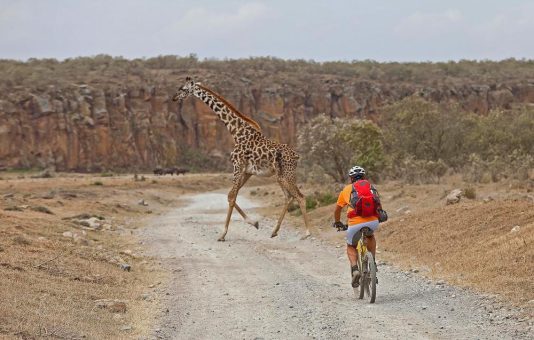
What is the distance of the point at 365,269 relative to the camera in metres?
11.7

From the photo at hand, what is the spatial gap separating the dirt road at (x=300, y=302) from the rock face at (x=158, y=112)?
58817 mm

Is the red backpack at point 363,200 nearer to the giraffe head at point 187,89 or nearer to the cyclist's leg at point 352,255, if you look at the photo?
the cyclist's leg at point 352,255

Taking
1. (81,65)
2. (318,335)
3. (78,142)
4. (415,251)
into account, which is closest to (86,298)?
(318,335)

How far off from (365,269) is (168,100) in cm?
Result: 7489

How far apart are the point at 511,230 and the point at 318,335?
25.1 feet

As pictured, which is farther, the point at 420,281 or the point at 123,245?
the point at 123,245

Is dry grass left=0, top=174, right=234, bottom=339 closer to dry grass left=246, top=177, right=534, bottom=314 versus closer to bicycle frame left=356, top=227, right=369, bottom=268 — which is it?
bicycle frame left=356, top=227, right=369, bottom=268

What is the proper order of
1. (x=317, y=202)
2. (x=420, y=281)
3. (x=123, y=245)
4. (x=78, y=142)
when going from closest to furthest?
(x=420, y=281) < (x=123, y=245) < (x=317, y=202) < (x=78, y=142)

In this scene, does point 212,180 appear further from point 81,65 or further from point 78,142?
point 81,65

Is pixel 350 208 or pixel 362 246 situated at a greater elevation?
pixel 350 208

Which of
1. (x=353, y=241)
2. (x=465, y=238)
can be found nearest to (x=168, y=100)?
(x=465, y=238)

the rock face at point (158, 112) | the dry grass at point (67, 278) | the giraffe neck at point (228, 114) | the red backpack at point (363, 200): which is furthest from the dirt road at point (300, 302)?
the rock face at point (158, 112)

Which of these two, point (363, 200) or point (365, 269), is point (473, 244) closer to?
point (365, 269)

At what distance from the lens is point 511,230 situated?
15.7m
